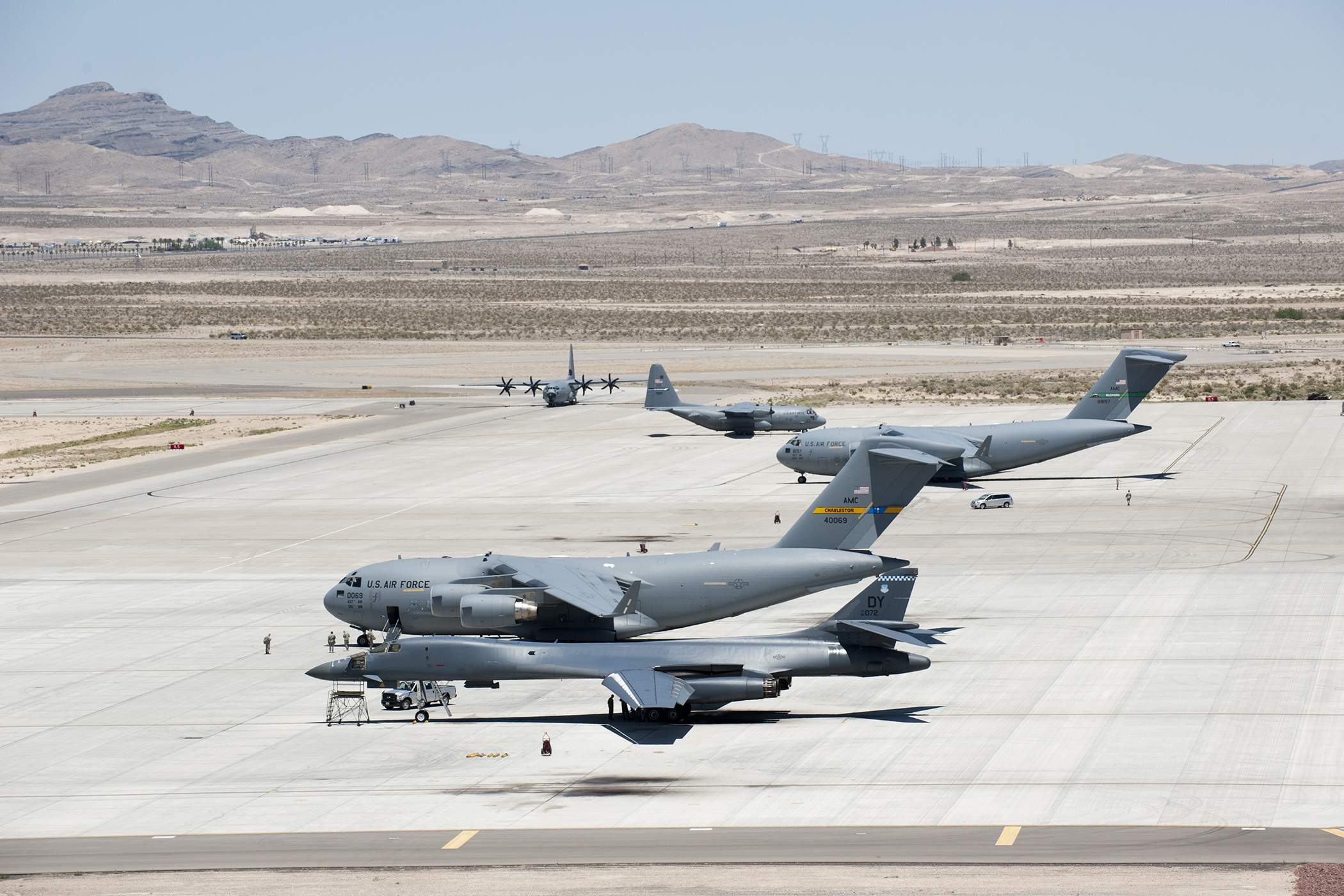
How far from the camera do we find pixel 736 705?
120 feet

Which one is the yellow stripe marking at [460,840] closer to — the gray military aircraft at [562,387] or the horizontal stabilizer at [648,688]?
the horizontal stabilizer at [648,688]

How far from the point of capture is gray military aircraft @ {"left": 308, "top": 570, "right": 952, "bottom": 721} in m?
34.2

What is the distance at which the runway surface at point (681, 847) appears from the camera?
25.8 m

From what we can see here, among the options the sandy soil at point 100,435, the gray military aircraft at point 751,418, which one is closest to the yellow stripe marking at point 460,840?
the gray military aircraft at point 751,418

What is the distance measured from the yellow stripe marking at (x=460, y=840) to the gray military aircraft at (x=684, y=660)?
585 centimetres

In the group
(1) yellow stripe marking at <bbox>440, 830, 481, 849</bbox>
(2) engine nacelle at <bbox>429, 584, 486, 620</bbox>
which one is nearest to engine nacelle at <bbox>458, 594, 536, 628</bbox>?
(2) engine nacelle at <bbox>429, 584, 486, 620</bbox>

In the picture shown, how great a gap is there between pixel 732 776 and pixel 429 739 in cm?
817

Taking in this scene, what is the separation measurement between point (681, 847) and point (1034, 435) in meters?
43.4

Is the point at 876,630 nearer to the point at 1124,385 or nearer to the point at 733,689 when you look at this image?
the point at 733,689

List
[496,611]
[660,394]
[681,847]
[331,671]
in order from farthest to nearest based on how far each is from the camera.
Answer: [660,394], [496,611], [331,671], [681,847]

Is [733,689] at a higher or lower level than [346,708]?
higher

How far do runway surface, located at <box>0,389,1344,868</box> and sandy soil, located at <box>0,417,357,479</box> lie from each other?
1239 cm

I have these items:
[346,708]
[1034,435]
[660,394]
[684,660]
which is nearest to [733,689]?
[684,660]

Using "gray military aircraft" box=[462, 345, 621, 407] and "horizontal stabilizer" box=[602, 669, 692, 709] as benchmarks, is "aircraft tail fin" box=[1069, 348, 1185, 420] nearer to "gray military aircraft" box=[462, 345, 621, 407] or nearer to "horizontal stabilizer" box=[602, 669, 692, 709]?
"horizontal stabilizer" box=[602, 669, 692, 709]
